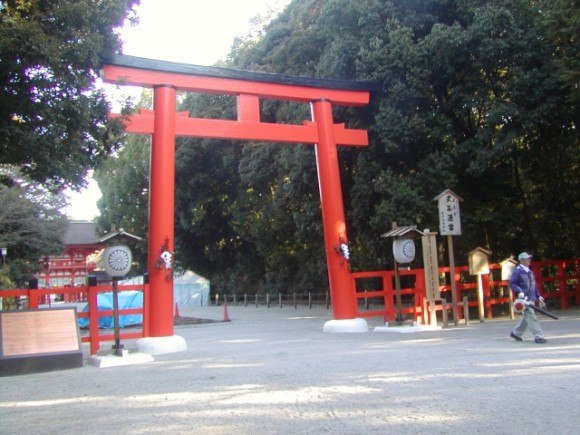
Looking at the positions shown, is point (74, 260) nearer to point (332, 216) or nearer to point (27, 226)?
point (27, 226)

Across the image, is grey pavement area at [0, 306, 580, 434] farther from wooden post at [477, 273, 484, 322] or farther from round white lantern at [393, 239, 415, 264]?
wooden post at [477, 273, 484, 322]

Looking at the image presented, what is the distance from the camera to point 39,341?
9.79 metres

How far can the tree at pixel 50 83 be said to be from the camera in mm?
8133

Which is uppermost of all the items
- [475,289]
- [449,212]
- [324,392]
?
[449,212]

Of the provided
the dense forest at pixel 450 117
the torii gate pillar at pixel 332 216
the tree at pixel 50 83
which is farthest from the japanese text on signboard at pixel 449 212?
the tree at pixel 50 83

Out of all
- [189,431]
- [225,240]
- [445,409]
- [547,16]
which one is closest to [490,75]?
[547,16]

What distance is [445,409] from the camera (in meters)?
5.71

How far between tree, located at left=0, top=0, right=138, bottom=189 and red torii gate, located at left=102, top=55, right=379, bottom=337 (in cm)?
230

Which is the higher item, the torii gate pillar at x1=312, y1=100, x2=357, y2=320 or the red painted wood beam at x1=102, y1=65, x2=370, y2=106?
the red painted wood beam at x1=102, y1=65, x2=370, y2=106

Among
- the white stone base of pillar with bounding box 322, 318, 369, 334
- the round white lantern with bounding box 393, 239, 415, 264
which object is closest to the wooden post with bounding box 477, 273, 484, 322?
the round white lantern with bounding box 393, 239, 415, 264

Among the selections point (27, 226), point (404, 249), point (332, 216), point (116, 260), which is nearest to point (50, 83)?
point (116, 260)

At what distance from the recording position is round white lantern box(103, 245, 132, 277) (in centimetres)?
1084

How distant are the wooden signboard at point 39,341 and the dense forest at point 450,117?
8.06 meters

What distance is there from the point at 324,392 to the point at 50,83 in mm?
6122
